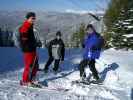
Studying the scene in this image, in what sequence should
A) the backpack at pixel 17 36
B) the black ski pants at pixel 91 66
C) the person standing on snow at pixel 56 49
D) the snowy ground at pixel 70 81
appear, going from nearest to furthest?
1. the snowy ground at pixel 70 81
2. the backpack at pixel 17 36
3. the black ski pants at pixel 91 66
4. the person standing on snow at pixel 56 49

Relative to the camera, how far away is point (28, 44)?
1121cm

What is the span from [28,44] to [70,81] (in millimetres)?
2489

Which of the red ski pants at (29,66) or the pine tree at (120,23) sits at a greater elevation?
the red ski pants at (29,66)

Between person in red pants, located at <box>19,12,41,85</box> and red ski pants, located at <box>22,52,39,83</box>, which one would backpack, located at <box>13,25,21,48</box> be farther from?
red ski pants, located at <box>22,52,39,83</box>

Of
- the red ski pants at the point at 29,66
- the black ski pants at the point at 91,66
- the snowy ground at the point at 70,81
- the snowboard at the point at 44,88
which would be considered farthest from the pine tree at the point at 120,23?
the red ski pants at the point at 29,66

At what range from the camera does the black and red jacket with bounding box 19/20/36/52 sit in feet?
36.4

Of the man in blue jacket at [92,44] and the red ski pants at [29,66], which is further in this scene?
the man in blue jacket at [92,44]

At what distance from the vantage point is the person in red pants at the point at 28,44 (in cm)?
1111

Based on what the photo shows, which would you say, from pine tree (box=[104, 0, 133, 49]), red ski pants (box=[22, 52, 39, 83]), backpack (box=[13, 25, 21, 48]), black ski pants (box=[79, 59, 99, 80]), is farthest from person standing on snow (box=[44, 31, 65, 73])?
pine tree (box=[104, 0, 133, 49])

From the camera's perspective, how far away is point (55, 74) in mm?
14445

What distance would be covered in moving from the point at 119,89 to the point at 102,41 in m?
1.77

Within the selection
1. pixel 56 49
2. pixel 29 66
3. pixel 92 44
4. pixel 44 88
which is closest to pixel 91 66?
pixel 92 44

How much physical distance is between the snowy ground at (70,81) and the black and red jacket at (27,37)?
1.20 meters

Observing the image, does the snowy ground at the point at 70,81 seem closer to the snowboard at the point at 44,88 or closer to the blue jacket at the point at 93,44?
the snowboard at the point at 44,88
